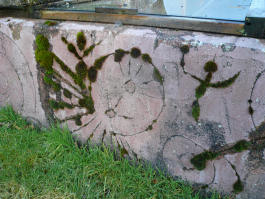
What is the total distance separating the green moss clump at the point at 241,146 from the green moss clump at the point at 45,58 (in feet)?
4.87

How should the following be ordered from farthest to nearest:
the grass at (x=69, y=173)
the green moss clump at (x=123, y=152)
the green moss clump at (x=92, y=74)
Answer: the green moss clump at (x=123, y=152) < the green moss clump at (x=92, y=74) < the grass at (x=69, y=173)

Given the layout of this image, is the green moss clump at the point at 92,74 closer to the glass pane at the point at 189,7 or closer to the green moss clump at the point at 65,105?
the green moss clump at the point at 65,105

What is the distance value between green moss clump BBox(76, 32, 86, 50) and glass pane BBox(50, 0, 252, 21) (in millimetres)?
284

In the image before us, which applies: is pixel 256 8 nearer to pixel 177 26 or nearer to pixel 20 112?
pixel 177 26

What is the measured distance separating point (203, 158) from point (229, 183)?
0.22m

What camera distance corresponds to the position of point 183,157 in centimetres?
183

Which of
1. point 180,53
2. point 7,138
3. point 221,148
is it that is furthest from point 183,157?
point 7,138

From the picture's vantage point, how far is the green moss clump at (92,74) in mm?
1961

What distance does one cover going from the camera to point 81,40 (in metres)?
1.93

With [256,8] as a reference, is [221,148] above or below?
below

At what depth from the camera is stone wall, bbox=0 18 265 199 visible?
1538mm

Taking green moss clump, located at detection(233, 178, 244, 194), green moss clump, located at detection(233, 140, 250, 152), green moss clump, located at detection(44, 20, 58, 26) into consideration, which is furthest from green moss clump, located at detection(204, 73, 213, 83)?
green moss clump, located at detection(44, 20, 58, 26)

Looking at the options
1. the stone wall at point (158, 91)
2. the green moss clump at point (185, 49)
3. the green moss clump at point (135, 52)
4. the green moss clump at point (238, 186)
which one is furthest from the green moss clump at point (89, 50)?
the green moss clump at point (238, 186)

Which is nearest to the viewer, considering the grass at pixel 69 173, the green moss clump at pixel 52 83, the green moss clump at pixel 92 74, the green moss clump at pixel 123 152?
the grass at pixel 69 173
